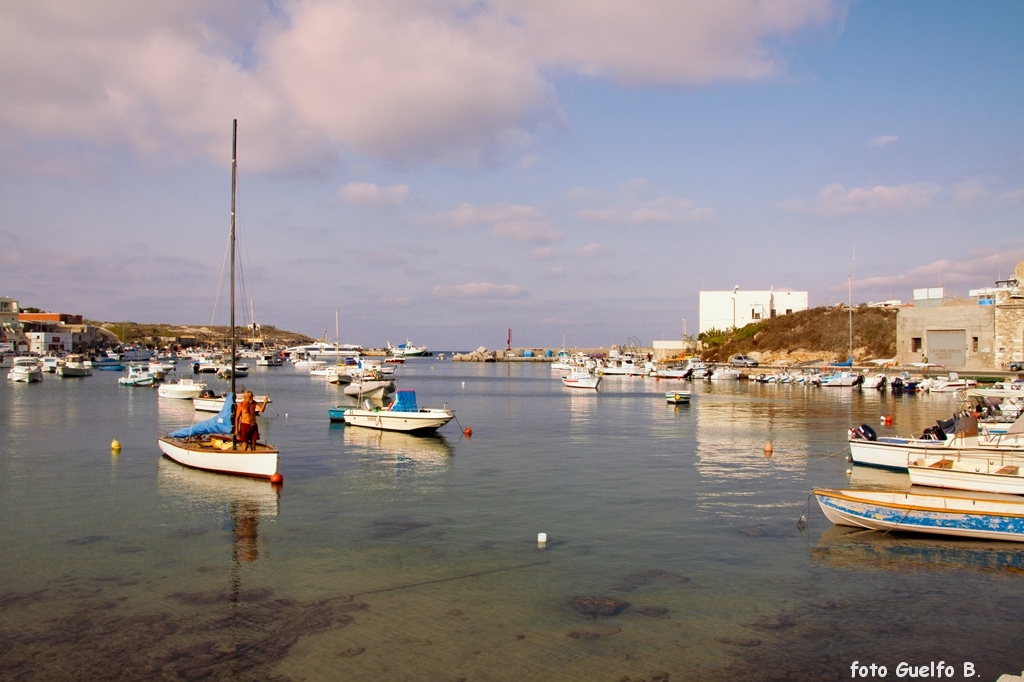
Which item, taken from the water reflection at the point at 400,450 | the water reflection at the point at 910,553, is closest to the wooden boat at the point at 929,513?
the water reflection at the point at 910,553

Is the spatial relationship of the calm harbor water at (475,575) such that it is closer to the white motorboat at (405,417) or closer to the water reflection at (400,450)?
the water reflection at (400,450)

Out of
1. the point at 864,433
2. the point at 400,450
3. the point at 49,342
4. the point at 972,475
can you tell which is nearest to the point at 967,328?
the point at 864,433

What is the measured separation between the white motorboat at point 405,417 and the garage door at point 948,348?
245 ft

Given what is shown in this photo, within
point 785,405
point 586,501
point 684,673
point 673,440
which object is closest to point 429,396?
point 785,405

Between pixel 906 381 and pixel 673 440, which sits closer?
pixel 673 440

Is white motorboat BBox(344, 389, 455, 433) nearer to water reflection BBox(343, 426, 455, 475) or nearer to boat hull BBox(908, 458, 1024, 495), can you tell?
water reflection BBox(343, 426, 455, 475)

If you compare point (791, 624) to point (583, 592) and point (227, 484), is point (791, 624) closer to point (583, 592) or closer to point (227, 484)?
point (583, 592)

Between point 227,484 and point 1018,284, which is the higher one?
point 1018,284

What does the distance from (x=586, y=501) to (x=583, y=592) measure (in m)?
9.03

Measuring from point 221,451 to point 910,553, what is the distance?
74.2 feet

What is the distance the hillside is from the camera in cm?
11381

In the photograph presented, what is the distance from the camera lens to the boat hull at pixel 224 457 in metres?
26.8

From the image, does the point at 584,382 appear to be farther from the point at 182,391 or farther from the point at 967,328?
the point at 967,328

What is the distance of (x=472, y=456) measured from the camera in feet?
115
